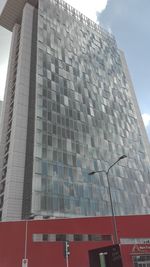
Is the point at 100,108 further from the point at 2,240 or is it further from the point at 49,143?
the point at 2,240

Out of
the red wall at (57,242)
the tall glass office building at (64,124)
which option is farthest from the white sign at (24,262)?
the tall glass office building at (64,124)

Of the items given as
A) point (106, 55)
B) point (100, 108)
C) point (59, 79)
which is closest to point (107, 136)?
point (100, 108)

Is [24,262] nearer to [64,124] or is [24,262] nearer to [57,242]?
[57,242]

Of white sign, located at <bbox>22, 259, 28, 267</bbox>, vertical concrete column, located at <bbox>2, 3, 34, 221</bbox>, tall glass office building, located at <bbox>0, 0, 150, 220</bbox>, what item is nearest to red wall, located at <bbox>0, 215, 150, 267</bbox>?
white sign, located at <bbox>22, 259, 28, 267</bbox>

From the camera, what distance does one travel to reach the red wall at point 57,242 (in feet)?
109

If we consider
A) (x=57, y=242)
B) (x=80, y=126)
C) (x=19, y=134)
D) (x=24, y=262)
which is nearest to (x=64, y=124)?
(x=80, y=126)

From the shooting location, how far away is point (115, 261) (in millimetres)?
12078

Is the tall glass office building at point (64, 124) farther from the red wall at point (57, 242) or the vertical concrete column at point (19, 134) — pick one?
the red wall at point (57, 242)

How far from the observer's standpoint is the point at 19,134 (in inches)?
2350

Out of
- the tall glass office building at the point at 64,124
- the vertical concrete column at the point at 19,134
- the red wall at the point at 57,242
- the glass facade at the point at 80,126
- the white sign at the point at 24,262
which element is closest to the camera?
the white sign at the point at 24,262

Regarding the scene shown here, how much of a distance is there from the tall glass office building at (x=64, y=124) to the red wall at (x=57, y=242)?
1161 cm

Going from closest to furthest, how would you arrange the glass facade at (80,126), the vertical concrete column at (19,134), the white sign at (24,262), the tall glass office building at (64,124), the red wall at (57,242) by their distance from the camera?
the white sign at (24,262) → the red wall at (57,242) → the vertical concrete column at (19,134) → the tall glass office building at (64,124) → the glass facade at (80,126)

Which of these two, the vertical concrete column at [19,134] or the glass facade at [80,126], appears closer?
the vertical concrete column at [19,134]

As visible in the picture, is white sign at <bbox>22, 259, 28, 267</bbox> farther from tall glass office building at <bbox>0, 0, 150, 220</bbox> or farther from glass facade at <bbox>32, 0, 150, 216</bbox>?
glass facade at <bbox>32, 0, 150, 216</bbox>
